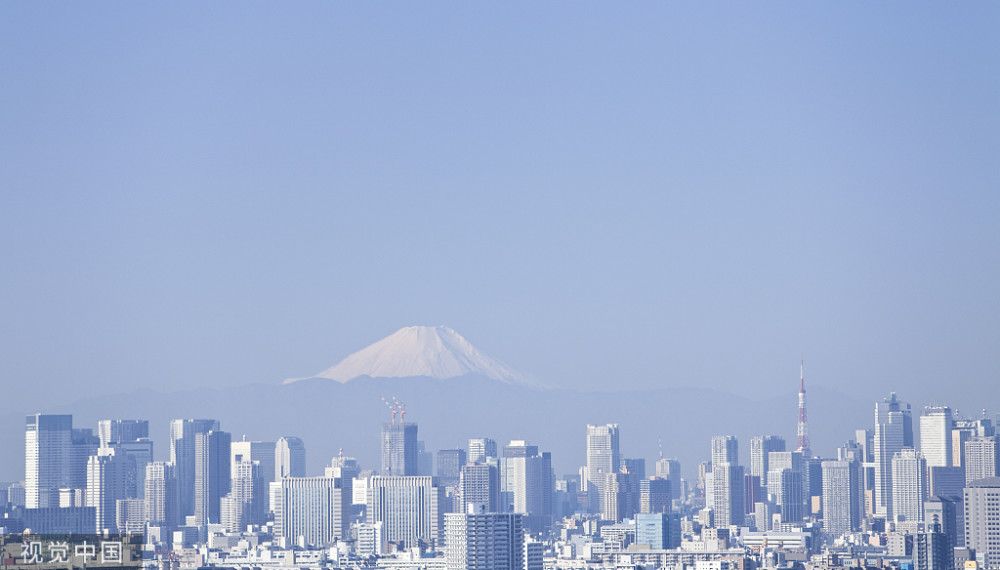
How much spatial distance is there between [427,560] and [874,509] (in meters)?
31.9

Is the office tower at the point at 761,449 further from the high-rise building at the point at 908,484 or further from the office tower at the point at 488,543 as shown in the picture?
the office tower at the point at 488,543

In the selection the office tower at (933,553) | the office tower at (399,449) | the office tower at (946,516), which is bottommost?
the office tower at (933,553)

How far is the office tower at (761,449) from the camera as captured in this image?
8869 centimetres

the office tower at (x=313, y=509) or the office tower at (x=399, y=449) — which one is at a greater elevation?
the office tower at (x=399, y=449)

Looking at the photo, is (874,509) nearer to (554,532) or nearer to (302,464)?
(554,532)

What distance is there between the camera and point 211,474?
7950 centimetres

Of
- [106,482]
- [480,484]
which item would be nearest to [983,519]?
[480,484]

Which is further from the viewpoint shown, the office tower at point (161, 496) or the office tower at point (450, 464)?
the office tower at point (450, 464)

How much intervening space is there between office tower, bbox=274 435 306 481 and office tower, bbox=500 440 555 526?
9744 millimetres

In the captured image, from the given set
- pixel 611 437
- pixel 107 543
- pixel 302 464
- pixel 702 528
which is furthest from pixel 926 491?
pixel 107 543

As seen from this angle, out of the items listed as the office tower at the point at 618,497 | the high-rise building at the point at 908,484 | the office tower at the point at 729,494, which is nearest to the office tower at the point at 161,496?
the office tower at the point at 618,497

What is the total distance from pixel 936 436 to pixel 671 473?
1717cm

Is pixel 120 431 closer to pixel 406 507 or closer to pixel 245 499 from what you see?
pixel 245 499

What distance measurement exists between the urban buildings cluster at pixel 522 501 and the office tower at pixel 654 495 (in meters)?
0.13
